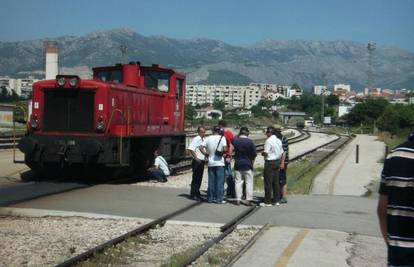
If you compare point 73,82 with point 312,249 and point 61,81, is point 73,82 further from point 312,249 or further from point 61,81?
point 312,249

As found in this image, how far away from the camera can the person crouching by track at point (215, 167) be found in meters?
14.2

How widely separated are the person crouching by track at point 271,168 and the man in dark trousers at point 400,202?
10252mm

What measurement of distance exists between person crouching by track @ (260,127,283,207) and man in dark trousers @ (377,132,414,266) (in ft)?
33.6

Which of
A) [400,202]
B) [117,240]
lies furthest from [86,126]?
[400,202]

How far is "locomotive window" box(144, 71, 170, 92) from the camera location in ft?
67.4

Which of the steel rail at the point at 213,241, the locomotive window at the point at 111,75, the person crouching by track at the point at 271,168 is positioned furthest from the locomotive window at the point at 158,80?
the steel rail at the point at 213,241

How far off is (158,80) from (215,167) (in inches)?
286

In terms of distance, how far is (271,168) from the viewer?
14.0 meters

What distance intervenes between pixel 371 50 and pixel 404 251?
353 ft

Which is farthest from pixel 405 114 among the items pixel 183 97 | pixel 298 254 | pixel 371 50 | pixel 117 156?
pixel 298 254

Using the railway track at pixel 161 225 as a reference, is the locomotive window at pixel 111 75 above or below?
above

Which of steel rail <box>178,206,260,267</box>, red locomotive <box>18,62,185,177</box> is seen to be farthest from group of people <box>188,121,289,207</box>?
red locomotive <box>18,62,185,177</box>

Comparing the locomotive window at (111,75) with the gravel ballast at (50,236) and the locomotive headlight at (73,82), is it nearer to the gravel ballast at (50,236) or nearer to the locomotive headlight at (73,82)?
the locomotive headlight at (73,82)

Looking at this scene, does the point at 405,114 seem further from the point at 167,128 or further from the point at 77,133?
the point at 77,133
